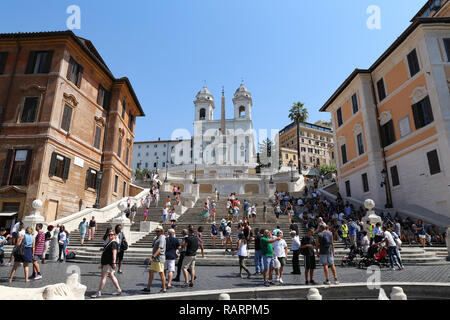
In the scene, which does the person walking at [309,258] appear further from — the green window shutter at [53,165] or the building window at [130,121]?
the building window at [130,121]

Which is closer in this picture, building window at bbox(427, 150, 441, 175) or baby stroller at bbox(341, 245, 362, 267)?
baby stroller at bbox(341, 245, 362, 267)

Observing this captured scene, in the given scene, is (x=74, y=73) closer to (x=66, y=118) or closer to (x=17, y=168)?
(x=66, y=118)

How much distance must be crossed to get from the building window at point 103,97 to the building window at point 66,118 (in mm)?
4142

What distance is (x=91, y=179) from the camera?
75.2 ft

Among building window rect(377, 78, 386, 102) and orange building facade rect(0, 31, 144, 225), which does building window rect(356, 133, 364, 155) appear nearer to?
building window rect(377, 78, 386, 102)

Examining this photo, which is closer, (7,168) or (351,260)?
(351,260)

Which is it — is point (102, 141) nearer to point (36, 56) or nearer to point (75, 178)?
point (75, 178)

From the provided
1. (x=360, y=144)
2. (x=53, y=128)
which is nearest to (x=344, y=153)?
(x=360, y=144)

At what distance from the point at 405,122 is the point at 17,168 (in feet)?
91.5

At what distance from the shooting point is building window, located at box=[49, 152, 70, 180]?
18609mm

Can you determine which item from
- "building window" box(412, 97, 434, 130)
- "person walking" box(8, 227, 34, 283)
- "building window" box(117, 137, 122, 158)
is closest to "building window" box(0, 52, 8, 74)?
"building window" box(117, 137, 122, 158)

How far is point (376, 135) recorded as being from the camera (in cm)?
2255

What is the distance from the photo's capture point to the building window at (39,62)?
801 inches
